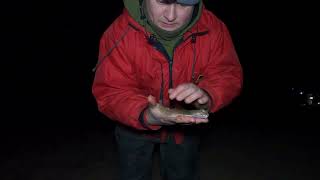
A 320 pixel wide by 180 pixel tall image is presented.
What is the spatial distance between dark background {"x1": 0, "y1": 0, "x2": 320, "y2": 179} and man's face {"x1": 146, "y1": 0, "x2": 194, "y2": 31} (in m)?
2.76

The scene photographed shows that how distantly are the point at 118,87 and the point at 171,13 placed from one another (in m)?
0.63

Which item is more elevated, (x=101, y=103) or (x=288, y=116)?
(x=101, y=103)

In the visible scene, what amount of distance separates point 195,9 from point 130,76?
666 millimetres

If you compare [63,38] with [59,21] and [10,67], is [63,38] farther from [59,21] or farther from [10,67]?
[10,67]

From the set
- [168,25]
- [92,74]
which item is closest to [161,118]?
[168,25]

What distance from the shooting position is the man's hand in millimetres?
1979

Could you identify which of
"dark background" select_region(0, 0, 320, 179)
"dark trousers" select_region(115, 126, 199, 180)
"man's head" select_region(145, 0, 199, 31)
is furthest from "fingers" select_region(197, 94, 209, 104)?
"dark background" select_region(0, 0, 320, 179)

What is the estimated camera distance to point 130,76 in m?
2.49

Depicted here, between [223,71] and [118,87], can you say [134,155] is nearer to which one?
[118,87]

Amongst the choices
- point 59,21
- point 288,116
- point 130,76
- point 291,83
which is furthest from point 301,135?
point 59,21

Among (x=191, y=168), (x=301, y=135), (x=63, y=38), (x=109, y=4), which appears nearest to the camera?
(x=191, y=168)

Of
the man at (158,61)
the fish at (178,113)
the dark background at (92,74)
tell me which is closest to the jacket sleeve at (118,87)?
the man at (158,61)

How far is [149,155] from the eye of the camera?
9.25 feet

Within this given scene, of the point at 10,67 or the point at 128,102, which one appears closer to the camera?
the point at 128,102
